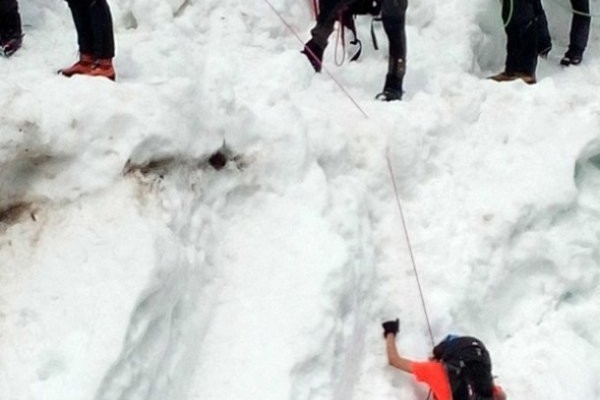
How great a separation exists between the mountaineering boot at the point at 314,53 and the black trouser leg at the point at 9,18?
1.71m

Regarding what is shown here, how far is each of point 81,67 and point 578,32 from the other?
3976 mm

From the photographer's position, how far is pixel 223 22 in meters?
5.57

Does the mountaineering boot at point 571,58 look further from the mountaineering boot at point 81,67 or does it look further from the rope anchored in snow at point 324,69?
the mountaineering boot at point 81,67

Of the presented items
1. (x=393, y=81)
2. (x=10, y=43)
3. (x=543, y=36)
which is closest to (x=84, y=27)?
(x=10, y=43)

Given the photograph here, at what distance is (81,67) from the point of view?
400 cm

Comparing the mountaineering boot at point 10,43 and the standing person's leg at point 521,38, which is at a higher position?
the mountaineering boot at point 10,43

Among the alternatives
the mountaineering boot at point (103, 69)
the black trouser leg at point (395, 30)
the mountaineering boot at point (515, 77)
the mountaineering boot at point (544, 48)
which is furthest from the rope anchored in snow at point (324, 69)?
the mountaineering boot at point (544, 48)

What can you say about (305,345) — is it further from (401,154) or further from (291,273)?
(401,154)

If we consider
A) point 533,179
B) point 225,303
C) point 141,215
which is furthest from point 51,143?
point 533,179

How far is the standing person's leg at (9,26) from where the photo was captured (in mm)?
4426

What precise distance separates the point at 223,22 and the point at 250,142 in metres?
1.61

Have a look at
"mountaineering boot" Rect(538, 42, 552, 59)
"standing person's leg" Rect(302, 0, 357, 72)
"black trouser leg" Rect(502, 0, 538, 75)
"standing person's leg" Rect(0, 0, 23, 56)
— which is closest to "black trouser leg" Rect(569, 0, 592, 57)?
"mountaineering boot" Rect(538, 42, 552, 59)

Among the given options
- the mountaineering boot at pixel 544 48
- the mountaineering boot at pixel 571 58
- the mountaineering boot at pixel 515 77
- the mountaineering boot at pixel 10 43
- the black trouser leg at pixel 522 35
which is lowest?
the mountaineering boot at pixel 571 58

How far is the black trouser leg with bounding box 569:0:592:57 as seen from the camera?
6523mm
